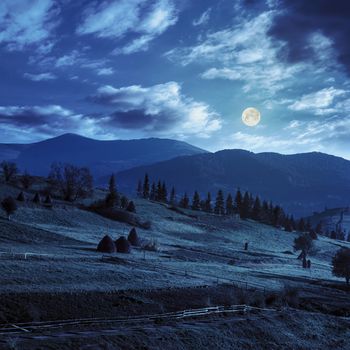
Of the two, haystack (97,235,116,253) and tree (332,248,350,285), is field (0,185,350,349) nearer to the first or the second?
tree (332,248,350,285)

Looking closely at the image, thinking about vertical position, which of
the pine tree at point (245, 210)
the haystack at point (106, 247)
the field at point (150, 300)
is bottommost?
the field at point (150, 300)

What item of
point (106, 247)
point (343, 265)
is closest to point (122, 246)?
point (106, 247)

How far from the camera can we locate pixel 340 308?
1764 inches

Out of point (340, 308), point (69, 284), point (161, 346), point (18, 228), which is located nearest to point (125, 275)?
point (69, 284)

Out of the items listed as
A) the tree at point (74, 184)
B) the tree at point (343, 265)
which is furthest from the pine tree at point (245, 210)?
the tree at point (343, 265)

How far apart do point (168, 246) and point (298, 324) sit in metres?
48.8

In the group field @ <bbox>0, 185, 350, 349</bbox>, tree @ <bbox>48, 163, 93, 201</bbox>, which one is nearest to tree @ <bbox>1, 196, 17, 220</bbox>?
field @ <bbox>0, 185, 350, 349</bbox>

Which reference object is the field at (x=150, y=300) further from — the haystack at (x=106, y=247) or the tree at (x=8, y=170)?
the tree at (x=8, y=170)

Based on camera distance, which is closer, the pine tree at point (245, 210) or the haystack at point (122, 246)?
the haystack at point (122, 246)

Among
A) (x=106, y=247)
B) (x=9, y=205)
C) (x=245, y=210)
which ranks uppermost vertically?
(x=245, y=210)

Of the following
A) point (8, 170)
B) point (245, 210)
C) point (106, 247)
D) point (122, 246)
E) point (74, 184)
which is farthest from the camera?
point (245, 210)

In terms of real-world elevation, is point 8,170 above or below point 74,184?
above

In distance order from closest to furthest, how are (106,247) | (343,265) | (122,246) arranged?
1. (106,247)
2. (122,246)
3. (343,265)

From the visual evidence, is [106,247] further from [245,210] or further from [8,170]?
[245,210]
